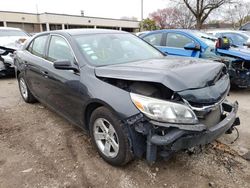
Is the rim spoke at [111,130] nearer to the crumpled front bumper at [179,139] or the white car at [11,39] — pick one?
the crumpled front bumper at [179,139]

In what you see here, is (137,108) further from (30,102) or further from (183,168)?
(30,102)

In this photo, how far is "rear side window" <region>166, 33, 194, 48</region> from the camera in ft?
20.8

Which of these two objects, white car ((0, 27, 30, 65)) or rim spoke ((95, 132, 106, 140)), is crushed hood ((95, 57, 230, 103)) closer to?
rim spoke ((95, 132, 106, 140))

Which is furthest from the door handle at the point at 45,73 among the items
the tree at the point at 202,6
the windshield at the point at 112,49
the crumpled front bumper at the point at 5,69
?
the tree at the point at 202,6

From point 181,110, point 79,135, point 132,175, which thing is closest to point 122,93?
point 181,110

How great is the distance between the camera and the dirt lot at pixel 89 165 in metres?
2.64

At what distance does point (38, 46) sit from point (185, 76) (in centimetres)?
304

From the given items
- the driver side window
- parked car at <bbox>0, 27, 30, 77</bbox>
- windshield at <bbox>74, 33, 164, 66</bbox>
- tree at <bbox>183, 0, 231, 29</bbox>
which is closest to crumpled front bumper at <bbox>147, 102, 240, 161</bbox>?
windshield at <bbox>74, 33, 164, 66</bbox>

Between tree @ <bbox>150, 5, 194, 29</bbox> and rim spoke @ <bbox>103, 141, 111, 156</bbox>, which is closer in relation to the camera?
rim spoke @ <bbox>103, 141, 111, 156</bbox>

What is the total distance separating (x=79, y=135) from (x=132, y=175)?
1268 mm

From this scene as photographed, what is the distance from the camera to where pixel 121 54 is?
3473 mm

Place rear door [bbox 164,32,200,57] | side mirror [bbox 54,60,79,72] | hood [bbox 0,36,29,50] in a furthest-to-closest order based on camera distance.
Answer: hood [bbox 0,36,29,50] → rear door [bbox 164,32,200,57] → side mirror [bbox 54,60,79,72]

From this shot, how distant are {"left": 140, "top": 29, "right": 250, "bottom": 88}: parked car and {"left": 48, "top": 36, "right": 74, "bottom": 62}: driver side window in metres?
3.09

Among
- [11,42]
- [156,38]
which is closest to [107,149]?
[156,38]
